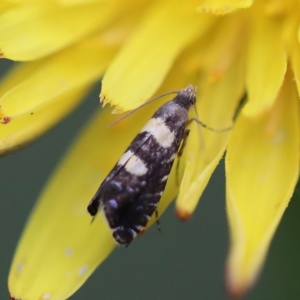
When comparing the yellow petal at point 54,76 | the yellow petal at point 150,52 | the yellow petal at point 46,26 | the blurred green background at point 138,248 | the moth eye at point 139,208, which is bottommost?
the blurred green background at point 138,248

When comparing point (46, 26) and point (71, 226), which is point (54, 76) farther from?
point (71, 226)

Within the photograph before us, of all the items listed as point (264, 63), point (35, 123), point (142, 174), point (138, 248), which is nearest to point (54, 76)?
point (35, 123)

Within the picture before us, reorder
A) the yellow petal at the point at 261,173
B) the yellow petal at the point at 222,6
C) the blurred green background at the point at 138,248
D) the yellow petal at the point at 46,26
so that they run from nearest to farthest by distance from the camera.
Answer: the yellow petal at the point at 261,173
the yellow petal at the point at 222,6
the yellow petal at the point at 46,26
the blurred green background at the point at 138,248

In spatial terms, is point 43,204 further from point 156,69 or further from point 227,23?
point 227,23

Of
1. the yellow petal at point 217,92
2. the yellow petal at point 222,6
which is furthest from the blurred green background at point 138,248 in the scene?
the yellow petal at point 222,6

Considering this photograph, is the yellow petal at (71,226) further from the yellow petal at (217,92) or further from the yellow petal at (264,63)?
the yellow petal at (264,63)

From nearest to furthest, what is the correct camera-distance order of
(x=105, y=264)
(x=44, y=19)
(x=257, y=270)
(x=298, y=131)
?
(x=257, y=270), (x=298, y=131), (x=44, y=19), (x=105, y=264)

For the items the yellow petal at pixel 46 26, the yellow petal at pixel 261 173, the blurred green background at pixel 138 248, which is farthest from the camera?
the blurred green background at pixel 138 248

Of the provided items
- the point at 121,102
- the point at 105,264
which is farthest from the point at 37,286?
the point at 105,264
